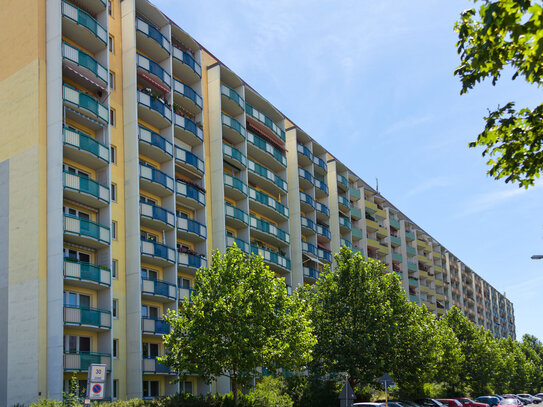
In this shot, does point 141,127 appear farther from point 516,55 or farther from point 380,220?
point 380,220

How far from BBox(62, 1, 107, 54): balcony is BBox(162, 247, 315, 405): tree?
1449 centimetres

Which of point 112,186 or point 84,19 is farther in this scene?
point 112,186

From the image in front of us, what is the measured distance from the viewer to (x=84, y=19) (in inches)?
1348

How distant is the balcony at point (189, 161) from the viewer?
4103 centimetres

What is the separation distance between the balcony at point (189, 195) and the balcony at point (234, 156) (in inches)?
175

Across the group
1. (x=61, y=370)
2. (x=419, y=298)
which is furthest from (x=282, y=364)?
(x=419, y=298)

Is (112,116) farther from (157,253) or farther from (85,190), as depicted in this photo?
(157,253)

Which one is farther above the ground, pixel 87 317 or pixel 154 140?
pixel 154 140

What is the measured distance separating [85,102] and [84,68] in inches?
75.8

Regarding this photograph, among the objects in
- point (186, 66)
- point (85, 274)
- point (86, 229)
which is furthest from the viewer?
point (186, 66)

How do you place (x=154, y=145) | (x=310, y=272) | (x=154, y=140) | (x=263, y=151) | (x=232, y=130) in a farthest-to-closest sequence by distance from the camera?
(x=310, y=272) → (x=263, y=151) → (x=232, y=130) → (x=154, y=140) → (x=154, y=145)

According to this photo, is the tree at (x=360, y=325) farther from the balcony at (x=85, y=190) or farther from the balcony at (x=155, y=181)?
the balcony at (x=85, y=190)

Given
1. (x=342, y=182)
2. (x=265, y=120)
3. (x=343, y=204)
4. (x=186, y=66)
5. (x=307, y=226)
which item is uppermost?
(x=186, y=66)

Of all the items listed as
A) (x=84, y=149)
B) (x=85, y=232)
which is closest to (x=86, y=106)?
(x=84, y=149)
